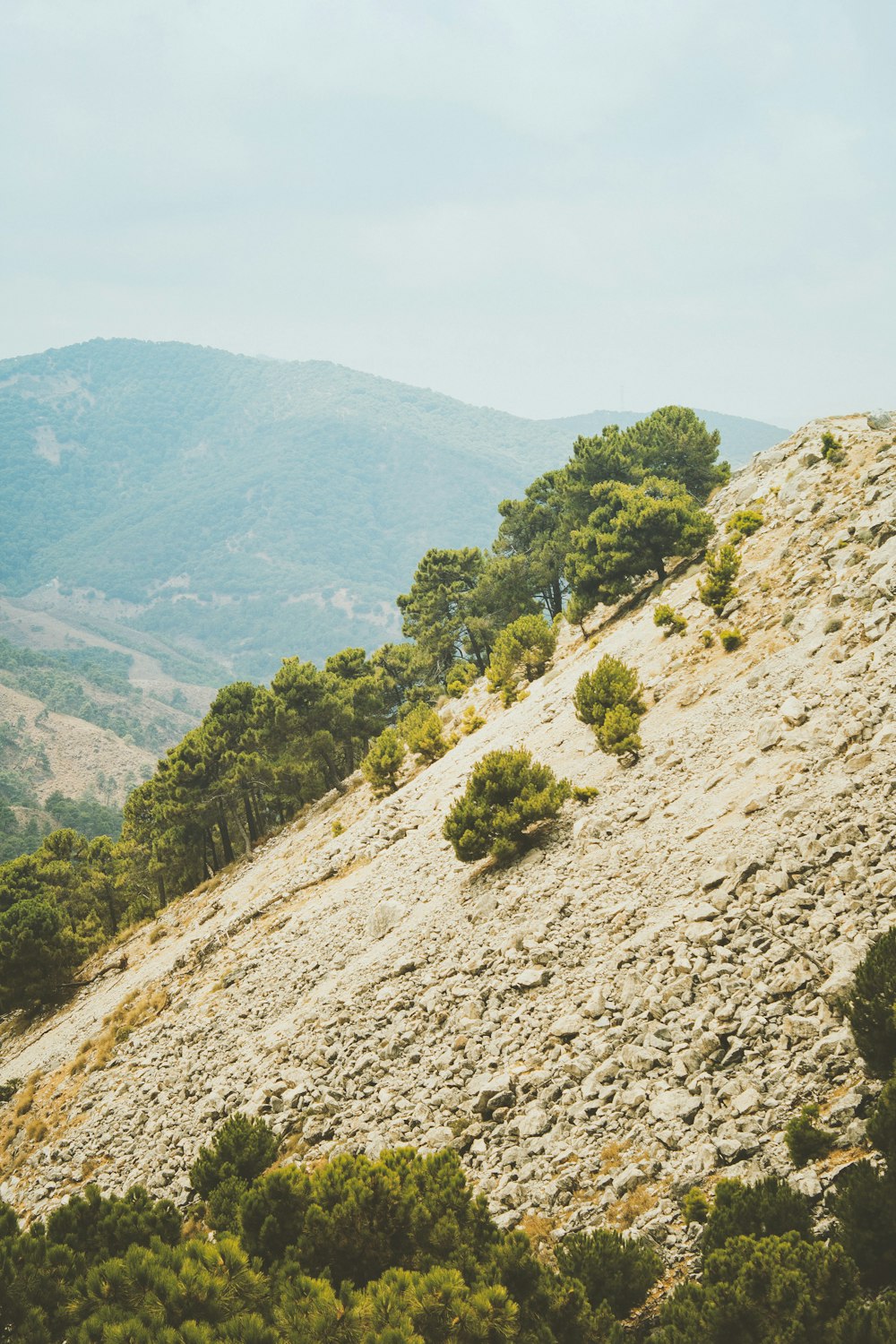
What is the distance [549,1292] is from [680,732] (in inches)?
536

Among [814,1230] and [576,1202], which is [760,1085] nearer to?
[814,1230]

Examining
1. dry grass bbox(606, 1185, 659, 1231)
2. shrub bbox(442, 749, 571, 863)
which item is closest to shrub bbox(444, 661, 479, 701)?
shrub bbox(442, 749, 571, 863)

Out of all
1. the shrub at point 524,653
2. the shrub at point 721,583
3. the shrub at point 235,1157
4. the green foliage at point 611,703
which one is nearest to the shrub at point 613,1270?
the shrub at point 235,1157

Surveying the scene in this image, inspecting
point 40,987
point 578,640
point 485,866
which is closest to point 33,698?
point 40,987

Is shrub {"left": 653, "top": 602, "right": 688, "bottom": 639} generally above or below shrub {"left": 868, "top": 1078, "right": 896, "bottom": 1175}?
above

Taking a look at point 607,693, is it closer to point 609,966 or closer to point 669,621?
point 669,621

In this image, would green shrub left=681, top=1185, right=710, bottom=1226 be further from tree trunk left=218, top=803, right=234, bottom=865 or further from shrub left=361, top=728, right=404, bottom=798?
tree trunk left=218, top=803, right=234, bottom=865

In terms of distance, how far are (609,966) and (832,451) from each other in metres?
23.0

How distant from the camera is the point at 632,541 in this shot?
33.9 m

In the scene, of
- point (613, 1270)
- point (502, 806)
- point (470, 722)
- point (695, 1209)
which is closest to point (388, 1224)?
point (613, 1270)

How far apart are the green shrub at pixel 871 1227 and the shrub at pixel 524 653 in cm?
3101

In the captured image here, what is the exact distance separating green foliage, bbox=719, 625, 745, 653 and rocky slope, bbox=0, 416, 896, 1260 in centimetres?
51

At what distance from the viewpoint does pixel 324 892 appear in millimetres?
24703

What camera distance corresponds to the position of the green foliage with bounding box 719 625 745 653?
21.5 meters
